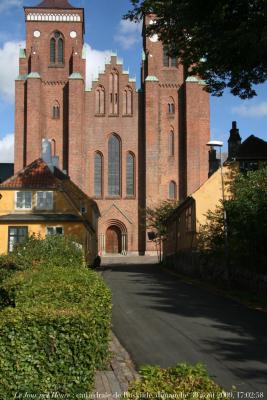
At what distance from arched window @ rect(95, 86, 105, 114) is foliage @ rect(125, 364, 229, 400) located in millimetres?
61919

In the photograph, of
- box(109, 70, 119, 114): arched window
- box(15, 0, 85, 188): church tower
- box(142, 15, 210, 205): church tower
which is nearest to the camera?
box(142, 15, 210, 205): church tower

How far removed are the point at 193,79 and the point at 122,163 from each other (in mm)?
12619

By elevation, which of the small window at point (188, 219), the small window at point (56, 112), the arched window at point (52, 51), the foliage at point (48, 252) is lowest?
the foliage at point (48, 252)

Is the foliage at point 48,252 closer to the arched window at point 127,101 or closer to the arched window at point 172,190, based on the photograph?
the arched window at point 172,190

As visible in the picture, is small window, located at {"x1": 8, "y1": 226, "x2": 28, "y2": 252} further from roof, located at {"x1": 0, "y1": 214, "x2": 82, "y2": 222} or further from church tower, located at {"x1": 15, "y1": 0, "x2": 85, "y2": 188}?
church tower, located at {"x1": 15, "y1": 0, "x2": 85, "y2": 188}

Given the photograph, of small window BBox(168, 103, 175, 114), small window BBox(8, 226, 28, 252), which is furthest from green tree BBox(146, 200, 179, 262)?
small window BBox(8, 226, 28, 252)

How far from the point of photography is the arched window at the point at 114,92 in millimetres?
64312

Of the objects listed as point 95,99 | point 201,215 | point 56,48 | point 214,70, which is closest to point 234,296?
point 214,70

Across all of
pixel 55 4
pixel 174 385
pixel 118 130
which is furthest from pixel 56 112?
pixel 174 385

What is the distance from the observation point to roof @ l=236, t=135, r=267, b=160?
34909 mm

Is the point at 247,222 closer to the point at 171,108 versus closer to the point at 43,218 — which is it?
the point at 43,218

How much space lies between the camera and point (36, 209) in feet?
119

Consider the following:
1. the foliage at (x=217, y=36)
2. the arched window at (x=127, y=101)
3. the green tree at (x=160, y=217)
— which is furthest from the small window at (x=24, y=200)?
the arched window at (x=127, y=101)

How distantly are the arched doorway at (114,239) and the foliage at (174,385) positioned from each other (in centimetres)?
5954
